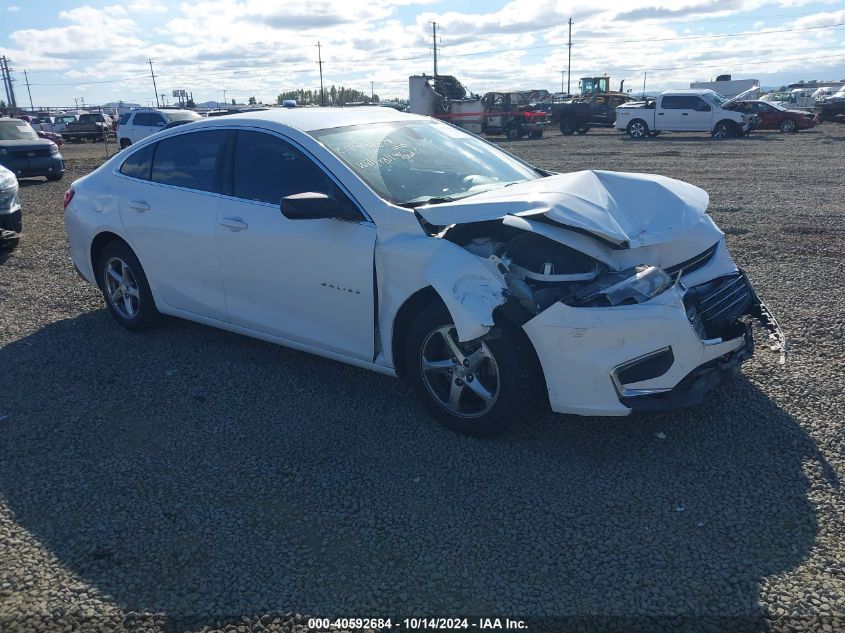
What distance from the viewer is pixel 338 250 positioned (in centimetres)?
414

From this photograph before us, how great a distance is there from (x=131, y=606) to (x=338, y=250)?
2139 mm

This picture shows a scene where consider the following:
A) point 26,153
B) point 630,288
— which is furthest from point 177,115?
point 630,288

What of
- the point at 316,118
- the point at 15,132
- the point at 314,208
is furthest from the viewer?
the point at 15,132

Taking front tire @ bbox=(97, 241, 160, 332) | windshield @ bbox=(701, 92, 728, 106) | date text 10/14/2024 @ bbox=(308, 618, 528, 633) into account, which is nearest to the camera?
date text 10/14/2024 @ bbox=(308, 618, 528, 633)

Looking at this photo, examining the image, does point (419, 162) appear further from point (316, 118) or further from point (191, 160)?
point (191, 160)

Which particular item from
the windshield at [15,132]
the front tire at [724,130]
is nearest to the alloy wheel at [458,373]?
the windshield at [15,132]

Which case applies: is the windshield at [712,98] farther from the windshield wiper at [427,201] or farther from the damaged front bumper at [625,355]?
the damaged front bumper at [625,355]

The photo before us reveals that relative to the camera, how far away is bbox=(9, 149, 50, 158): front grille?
55.9ft

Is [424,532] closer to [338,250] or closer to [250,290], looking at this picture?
[338,250]

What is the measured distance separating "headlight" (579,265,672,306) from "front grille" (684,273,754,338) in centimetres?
28

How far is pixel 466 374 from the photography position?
12.5ft

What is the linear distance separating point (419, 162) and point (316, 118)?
86 cm

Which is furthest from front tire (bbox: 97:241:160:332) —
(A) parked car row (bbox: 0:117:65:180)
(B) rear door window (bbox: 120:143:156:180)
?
(A) parked car row (bbox: 0:117:65:180)

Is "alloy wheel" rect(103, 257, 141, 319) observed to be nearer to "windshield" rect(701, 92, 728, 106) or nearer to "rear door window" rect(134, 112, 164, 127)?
"rear door window" rect(134, 112, 164, 127)
